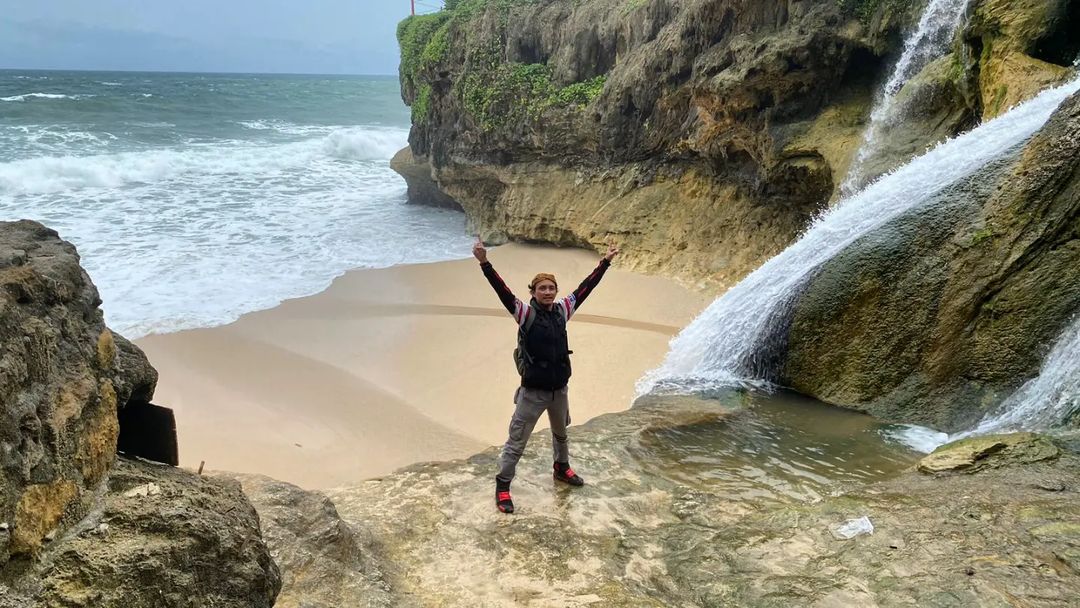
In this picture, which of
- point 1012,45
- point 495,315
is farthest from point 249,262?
point 1012,45

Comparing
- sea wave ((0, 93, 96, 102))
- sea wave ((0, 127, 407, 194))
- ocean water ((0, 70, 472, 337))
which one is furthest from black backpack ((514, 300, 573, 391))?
sea wave ((0, 93, 96, 102))

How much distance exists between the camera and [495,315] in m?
9.63

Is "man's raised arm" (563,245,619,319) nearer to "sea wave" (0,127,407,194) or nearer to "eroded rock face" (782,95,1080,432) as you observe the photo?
"eroded rock face" (782,95,1080,432)

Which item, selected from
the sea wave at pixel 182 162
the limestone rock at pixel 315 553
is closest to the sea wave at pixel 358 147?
the sea wave at pixel 182 162

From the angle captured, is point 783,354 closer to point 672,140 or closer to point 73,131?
point 672,140

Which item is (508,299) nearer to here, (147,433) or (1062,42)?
(147,433)

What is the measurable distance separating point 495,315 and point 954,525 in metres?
6.84

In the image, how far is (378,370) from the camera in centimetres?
797

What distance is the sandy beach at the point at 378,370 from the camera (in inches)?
246

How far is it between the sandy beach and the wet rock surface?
1784 millimetres

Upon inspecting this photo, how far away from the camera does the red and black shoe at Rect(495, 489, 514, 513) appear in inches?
160

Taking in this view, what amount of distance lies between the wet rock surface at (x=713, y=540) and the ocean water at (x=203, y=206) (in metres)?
6.60

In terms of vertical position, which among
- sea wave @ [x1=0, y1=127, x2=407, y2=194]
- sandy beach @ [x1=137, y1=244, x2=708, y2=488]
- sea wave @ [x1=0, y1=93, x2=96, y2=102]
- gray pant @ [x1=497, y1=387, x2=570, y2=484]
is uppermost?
sea wave @ [x1=0, y1=93, x2=96, y2=102]

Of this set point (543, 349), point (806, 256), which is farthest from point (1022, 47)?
point (543, 349)
